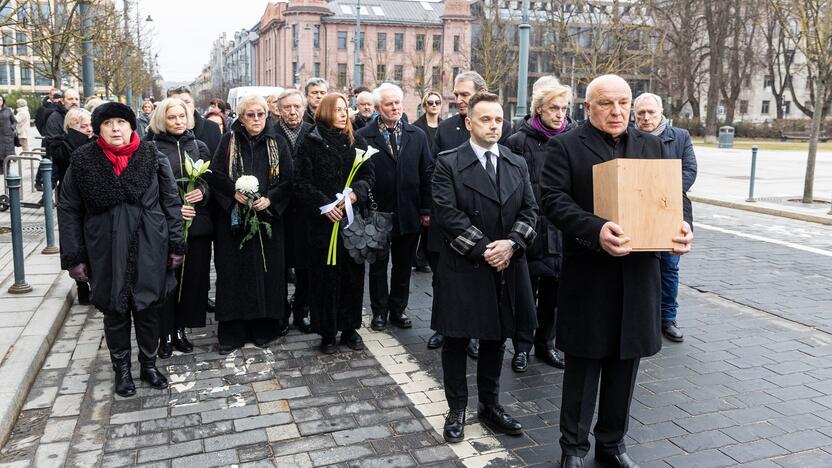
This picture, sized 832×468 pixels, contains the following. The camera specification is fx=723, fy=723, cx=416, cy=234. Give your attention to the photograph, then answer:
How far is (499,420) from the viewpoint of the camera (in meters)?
4.50

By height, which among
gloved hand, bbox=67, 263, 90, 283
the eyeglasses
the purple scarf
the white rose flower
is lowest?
gloved hand, bbox=67, 263, 90, 283

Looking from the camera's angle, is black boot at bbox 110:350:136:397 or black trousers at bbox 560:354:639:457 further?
black boot at bbox 110:350:136:397

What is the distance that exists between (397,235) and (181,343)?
2.12 metres

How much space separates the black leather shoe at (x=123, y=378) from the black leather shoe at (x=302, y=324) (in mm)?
1830

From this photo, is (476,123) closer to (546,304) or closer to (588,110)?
(588,110)

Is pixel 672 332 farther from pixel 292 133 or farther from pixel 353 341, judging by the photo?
pixel 292 133

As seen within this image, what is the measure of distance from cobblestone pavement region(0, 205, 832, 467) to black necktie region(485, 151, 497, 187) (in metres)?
1.58

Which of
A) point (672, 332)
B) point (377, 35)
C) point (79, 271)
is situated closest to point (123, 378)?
point (79, 271)

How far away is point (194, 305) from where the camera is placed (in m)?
6.11

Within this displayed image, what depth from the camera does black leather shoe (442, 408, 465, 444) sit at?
4387 mm

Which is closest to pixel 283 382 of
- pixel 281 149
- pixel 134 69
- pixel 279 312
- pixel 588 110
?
pixel 279 312

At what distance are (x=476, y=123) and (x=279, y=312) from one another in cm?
271

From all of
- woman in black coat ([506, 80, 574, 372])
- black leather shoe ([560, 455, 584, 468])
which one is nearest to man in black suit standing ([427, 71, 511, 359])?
woman in black coat ([506, 80, 574, 372])

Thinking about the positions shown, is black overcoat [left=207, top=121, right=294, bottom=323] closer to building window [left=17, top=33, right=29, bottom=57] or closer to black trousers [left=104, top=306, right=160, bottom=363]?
black trousers [left=104, top=306, right=160, bottom=363]
